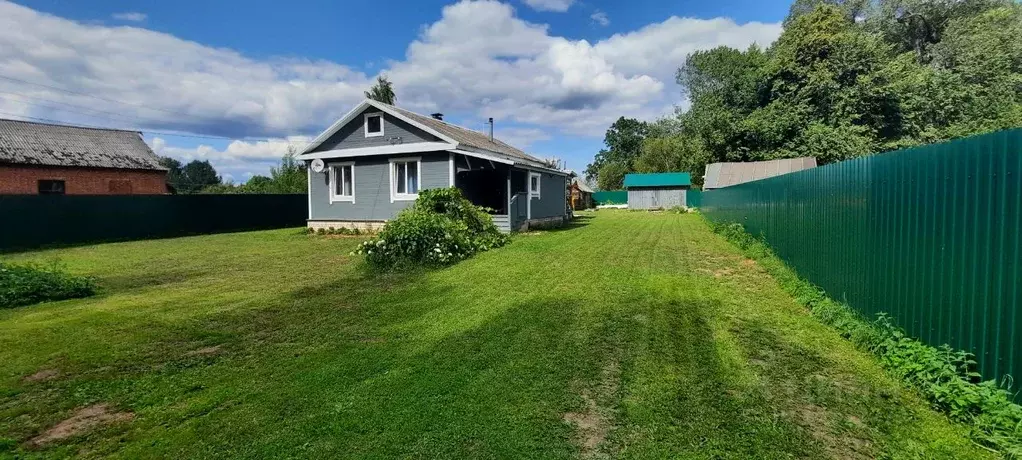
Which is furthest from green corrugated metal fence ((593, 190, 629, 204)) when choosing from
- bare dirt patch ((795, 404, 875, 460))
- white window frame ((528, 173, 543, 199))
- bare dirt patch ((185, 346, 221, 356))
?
bare dirt patch ((795, 404, 875, 460))

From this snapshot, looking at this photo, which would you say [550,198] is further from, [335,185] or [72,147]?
[72,147]

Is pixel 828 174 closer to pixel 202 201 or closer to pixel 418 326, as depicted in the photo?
pixel 418 326

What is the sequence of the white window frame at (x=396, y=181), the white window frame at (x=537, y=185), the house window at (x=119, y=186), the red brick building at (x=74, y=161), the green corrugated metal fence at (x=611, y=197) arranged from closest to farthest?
1. the white window frame at (x=396, y=181)
2. the white window frame at (x=537, y=185)
3. the red brick building at (x=74, y=161)
4. the house window at (x=119, y=186)
5. the green corrugated metal fence at (x=611, y=197)

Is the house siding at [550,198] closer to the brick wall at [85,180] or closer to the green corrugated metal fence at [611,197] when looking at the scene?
the brick wall at [85,180]

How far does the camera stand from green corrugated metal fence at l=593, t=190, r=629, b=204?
179 ft

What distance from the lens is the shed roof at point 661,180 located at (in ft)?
152

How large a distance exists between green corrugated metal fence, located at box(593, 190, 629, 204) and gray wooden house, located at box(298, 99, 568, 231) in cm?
3726

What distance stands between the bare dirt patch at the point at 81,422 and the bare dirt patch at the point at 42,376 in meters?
0.95

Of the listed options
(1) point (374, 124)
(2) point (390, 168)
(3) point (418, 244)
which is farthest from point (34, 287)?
(1) point (374, 124)

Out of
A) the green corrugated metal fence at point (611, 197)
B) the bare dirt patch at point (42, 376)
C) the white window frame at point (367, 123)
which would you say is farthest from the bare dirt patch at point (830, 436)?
the green corrugated metal fence at point (611, 197)

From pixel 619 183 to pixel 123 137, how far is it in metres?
54.0

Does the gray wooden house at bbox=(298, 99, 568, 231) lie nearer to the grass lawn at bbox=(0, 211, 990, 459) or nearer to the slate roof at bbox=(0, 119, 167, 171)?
the grass lawn at bbox=(0, 211, 990, 459)

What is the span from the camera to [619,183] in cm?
6688

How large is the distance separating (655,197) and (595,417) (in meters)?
45.5
